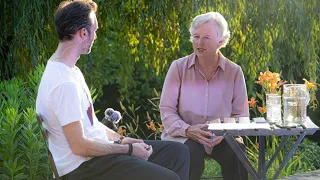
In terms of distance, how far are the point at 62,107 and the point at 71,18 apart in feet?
1.22

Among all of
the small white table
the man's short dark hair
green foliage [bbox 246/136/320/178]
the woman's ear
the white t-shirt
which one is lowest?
green foliage [bbox 246/136/320/178]

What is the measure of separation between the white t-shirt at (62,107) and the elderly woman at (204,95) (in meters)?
1.06

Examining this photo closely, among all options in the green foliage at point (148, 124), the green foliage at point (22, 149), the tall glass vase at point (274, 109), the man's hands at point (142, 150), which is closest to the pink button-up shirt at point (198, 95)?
the tall glass vase at point (274, 109)

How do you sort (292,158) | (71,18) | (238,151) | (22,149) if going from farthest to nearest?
(292,158), (22,149), (238,151), (71,18)

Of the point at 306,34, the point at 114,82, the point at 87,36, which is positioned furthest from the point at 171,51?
the point at 87,36

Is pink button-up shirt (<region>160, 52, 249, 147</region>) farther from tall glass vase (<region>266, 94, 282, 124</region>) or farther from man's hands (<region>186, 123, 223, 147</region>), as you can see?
tall glass vase (<region>266, 94, 282, 124</region>)

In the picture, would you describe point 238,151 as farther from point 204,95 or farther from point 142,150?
point 142,150

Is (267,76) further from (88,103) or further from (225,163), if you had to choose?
(88,103)

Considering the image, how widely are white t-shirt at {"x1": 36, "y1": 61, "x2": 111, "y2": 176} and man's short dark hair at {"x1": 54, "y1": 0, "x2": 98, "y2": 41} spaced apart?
0.13 m

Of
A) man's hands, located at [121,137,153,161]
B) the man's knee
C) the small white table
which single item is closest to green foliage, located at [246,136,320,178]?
the small white table

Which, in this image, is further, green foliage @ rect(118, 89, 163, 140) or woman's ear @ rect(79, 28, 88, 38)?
green foliage @ rect(118, 89, 163, 140)

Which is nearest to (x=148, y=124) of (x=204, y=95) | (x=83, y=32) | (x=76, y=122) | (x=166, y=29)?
(x=166, y=29)

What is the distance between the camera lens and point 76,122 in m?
3.00

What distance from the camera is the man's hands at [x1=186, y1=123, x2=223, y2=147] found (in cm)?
404
